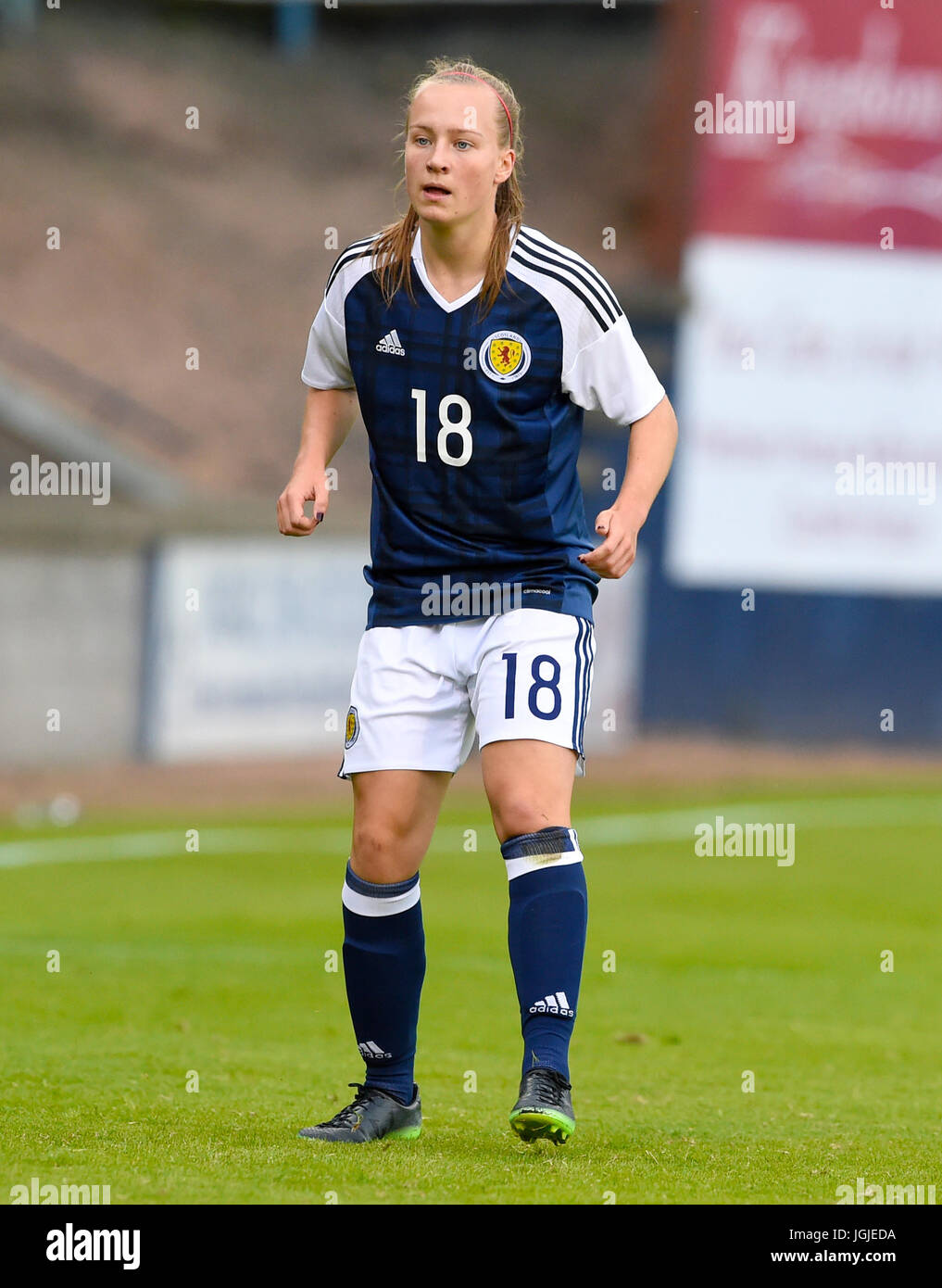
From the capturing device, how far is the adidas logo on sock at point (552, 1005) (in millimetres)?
4480

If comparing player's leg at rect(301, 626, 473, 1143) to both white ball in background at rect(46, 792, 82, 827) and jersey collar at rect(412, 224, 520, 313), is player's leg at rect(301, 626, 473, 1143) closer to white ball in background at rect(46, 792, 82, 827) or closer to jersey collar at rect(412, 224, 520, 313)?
jersey collar at rect(412, 224, 520, 313)

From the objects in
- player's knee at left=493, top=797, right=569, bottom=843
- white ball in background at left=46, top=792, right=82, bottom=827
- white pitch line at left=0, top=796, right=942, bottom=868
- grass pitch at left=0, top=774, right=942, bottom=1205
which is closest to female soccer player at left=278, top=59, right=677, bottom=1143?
player's knee at left=493, top=797, right=569, bottom=843

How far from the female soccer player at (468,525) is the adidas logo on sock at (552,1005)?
6 centimetres

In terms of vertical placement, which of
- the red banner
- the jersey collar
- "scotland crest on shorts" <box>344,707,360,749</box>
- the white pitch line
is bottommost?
the white pitch line

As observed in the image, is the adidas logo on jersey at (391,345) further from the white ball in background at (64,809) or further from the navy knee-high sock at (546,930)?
the white ball in background at (64,809)

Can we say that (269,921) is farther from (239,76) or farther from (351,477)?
(239,76)

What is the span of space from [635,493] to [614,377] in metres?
0.28

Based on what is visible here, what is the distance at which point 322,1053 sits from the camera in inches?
250

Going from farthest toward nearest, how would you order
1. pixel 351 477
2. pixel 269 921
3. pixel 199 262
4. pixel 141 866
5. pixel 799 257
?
pixel 199 262
pixel 351 477
pixel 799 257
pixel 141 866
pixel 269 921

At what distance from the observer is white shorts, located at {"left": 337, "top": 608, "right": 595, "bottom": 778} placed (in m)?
4.61

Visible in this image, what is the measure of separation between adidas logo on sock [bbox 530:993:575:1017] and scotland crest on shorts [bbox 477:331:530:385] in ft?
4.55

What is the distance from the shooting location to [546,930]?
4527 mm

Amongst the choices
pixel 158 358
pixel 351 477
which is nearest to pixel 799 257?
pixel 351 477
